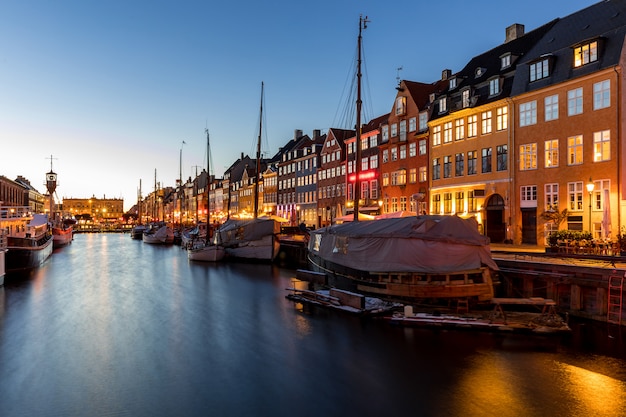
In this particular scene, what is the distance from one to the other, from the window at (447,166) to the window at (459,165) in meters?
0.71

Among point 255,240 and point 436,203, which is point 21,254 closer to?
point 255,240

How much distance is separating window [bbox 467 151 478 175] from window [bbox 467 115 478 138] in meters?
1.57

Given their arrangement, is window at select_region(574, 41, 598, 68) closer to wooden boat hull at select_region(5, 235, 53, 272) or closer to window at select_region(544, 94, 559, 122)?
window at select_region(544, 94, 559, 122)

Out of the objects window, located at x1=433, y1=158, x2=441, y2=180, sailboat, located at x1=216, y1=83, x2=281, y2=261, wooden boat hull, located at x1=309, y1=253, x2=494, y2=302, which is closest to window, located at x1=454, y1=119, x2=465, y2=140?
window, located at x1=433, y1=158, x2=441, y2=180

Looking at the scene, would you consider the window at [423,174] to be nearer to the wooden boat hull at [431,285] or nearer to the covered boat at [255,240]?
the covered boat at [255,240]

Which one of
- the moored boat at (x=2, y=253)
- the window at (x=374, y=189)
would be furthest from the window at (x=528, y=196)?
the moored boat at (x=2, y=253)

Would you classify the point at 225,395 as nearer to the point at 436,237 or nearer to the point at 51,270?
the point at 436,237

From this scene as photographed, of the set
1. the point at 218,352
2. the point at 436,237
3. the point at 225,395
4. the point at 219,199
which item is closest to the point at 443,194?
the point at 436,237

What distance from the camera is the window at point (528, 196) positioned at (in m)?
35.9

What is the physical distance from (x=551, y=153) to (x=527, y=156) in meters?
2.16

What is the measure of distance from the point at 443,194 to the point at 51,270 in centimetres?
3729

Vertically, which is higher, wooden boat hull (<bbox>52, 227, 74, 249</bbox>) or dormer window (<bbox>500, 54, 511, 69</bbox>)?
dormer window (<bbox>500, 54, 511, 69</bbox>)

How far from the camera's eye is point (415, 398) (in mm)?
12727

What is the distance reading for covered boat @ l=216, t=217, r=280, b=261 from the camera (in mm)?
47125
